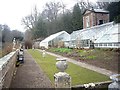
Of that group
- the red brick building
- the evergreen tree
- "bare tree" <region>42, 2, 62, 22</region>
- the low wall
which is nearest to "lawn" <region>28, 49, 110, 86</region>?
the low wall

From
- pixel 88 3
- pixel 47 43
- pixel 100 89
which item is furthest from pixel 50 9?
pixel 100 89

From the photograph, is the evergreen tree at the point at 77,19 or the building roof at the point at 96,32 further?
the evergreen tree at the point at 77,19

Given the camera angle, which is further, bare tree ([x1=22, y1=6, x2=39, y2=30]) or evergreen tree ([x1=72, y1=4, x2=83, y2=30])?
bare tree ([x1=22, y1=6, x2=39, y2=30])

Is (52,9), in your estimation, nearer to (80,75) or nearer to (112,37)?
(112,37)

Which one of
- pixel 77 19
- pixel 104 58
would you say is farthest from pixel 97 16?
pixel 104 58

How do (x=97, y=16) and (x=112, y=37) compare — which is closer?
(x=112, y=37)

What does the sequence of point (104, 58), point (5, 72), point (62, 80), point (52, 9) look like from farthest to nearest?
1. point (52, 9)
2. point (104, 58)
3. point (62, 80)
4. point (5, 72)

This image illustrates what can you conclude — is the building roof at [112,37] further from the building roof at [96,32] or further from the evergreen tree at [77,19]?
the evergreen tree at [77,19]

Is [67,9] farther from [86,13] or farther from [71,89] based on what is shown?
[71,89]

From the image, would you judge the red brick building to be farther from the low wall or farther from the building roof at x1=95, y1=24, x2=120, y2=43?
the low wall

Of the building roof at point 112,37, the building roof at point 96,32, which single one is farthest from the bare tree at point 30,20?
the building roof at point 112,37

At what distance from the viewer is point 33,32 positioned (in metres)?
58.3

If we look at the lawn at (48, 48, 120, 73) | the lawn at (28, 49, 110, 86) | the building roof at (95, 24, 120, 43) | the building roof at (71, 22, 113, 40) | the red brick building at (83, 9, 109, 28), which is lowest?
the lawn at (28, 49, 110, 86)

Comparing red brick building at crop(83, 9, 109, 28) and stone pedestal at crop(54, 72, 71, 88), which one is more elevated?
red brick building at crop(83, 9, 109, 28)
